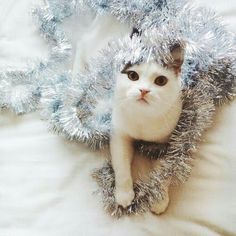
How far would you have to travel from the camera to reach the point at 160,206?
72 cm

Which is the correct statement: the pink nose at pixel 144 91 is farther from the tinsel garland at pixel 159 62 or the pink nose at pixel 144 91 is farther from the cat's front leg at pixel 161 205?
the cat's front leg at pixel 161 205

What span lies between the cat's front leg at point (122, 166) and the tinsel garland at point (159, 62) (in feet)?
0.04

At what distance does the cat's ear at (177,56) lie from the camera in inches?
27.6

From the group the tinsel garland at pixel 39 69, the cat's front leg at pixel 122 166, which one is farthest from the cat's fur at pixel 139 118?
the tinsel garland at pixel 39 69

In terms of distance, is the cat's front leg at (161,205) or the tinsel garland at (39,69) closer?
the cat's front leg at (161,205)

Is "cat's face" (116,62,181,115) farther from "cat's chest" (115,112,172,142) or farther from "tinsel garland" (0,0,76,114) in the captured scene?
"tinsel garland" (0,0,76,114)

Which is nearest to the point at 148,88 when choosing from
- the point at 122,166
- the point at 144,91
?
the point at 144,91

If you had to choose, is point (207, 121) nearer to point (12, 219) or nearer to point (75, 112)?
point (75, 112)

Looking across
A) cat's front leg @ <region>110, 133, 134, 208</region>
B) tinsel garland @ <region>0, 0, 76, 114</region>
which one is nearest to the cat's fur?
→ cat's front leg @ <region>110, 133, 134, 208</region>

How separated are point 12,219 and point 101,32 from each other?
0.39 metres

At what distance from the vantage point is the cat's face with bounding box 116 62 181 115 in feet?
2.19

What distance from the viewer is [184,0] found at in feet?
2.76

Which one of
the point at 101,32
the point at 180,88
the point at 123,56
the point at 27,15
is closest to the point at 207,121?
the point at 180,88

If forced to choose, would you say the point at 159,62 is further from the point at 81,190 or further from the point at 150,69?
the point at 81,190
